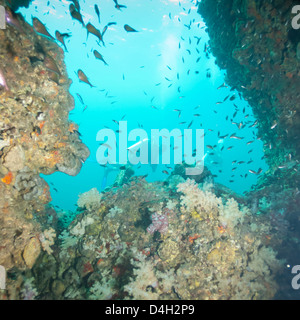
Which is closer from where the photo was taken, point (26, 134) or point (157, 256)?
point (26, 134)

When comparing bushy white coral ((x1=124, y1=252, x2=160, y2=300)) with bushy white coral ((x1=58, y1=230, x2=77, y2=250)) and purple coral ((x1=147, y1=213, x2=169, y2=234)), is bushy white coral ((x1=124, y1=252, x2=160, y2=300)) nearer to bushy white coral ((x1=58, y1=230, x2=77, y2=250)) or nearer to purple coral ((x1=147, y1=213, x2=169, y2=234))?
purple coral ((x1=147, y1=213, x2=169, y2=234))

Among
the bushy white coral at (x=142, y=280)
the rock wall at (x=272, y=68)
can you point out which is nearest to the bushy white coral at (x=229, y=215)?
the bushy white coral at (x=142, y=280)

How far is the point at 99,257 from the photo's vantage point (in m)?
5.07

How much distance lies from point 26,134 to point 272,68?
373 inches

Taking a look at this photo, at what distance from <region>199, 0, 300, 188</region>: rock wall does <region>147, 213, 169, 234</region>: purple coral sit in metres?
6.26

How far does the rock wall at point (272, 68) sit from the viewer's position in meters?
6.77

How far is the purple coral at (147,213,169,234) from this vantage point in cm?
518

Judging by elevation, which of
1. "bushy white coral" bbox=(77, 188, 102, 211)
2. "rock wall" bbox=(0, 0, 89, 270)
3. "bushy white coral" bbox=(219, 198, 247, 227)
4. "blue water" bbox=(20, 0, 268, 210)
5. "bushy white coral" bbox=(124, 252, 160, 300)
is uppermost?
"blue water" bbox=(20, 0, 268, 210)

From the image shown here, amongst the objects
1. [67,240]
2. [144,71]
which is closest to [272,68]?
[67,240]

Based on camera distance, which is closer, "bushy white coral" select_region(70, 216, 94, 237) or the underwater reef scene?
the underwater reef scene

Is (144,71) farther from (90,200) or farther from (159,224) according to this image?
(159,224)

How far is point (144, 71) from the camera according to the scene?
206 feet

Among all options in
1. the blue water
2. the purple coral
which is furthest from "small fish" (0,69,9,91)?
the purple coral
